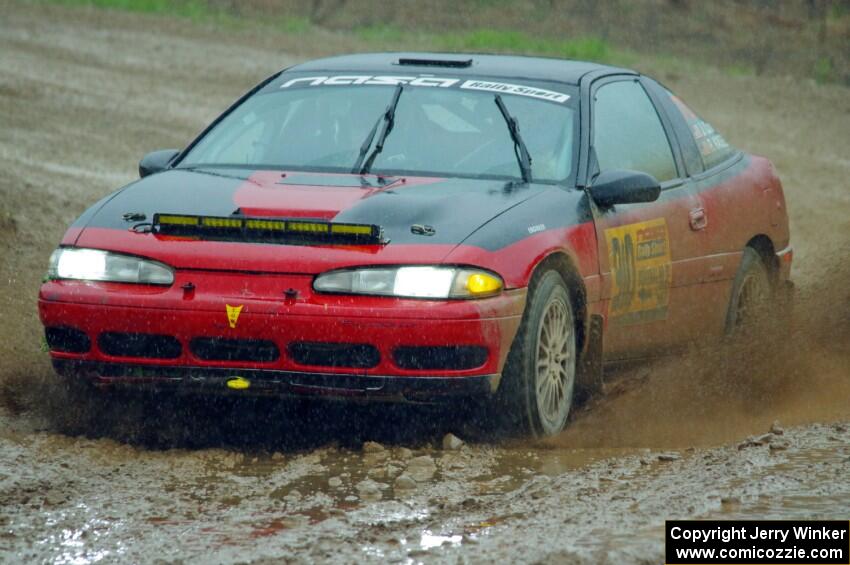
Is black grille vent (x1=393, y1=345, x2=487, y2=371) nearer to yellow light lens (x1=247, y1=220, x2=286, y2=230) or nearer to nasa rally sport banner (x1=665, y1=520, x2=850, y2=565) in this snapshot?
yellow light lens (x1=247, y1=220, x2=286, y2=230)

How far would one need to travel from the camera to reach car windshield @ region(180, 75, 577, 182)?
6910 mm

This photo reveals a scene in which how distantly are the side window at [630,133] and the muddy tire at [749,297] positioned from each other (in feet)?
2.41

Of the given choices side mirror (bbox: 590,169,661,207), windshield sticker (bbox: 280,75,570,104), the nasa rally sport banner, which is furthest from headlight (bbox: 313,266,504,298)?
windshield sticker (bbox: 280,75,570,104)

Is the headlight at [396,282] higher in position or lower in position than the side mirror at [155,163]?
lower

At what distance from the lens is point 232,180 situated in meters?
6.64

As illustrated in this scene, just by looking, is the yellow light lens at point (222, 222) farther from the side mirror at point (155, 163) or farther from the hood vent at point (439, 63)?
the hood vent at point (439, 63)

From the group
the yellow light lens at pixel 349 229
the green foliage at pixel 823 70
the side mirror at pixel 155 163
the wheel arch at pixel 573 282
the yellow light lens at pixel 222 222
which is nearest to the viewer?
the yellow light lens at pixel 349 229

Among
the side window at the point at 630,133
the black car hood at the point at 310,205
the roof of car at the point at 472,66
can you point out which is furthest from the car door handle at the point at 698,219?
the black car hood at the point at 310,205

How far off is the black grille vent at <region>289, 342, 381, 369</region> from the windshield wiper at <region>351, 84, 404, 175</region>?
4.00 feet

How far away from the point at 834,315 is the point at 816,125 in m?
13.2

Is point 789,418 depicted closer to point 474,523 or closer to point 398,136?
point 398,136

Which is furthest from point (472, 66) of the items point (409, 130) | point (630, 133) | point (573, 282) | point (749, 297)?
point (749, 297)

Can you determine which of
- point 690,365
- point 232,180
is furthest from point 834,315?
point 232,180

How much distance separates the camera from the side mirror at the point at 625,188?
6719mm
